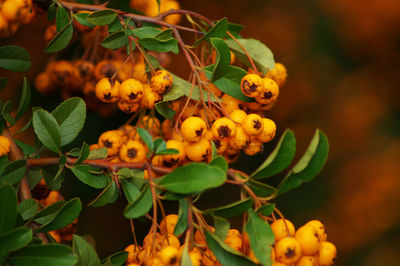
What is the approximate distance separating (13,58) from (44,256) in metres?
0.42

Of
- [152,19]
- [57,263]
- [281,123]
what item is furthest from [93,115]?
[281,123]

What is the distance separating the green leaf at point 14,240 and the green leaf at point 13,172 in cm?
12

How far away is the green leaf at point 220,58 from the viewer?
794 mm

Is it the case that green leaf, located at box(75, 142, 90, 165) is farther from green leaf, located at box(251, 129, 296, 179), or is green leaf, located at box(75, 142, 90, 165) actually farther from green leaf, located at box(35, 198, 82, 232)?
green leaf, located at box(251, 129, 296, 179)

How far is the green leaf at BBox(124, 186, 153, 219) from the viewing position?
2.17 feet

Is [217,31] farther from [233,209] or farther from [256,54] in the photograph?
[233,209]

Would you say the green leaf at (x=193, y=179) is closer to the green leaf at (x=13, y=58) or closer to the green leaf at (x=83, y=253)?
the green leaf at (x=83, y=253)

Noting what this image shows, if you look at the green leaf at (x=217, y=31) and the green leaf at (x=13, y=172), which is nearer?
the green leaf at (x=13, y=172)

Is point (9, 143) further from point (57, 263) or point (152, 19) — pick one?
point (152, 19)

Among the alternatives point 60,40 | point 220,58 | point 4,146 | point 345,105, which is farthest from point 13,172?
point 345,105

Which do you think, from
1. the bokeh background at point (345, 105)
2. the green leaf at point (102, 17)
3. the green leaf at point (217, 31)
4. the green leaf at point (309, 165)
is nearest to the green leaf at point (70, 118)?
the green leaf at point (102, 17)

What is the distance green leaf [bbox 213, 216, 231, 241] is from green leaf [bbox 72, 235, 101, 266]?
204 mm

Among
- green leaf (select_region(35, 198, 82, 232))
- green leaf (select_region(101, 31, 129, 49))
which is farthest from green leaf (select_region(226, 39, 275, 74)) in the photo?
green leaf (select_region(35, 198, 82, 232))

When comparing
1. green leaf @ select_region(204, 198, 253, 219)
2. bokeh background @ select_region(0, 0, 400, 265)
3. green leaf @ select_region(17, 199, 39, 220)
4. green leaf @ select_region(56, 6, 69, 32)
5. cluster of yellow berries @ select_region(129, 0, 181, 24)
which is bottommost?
bokeh background @ select_region(0, 0, 400, 265)
